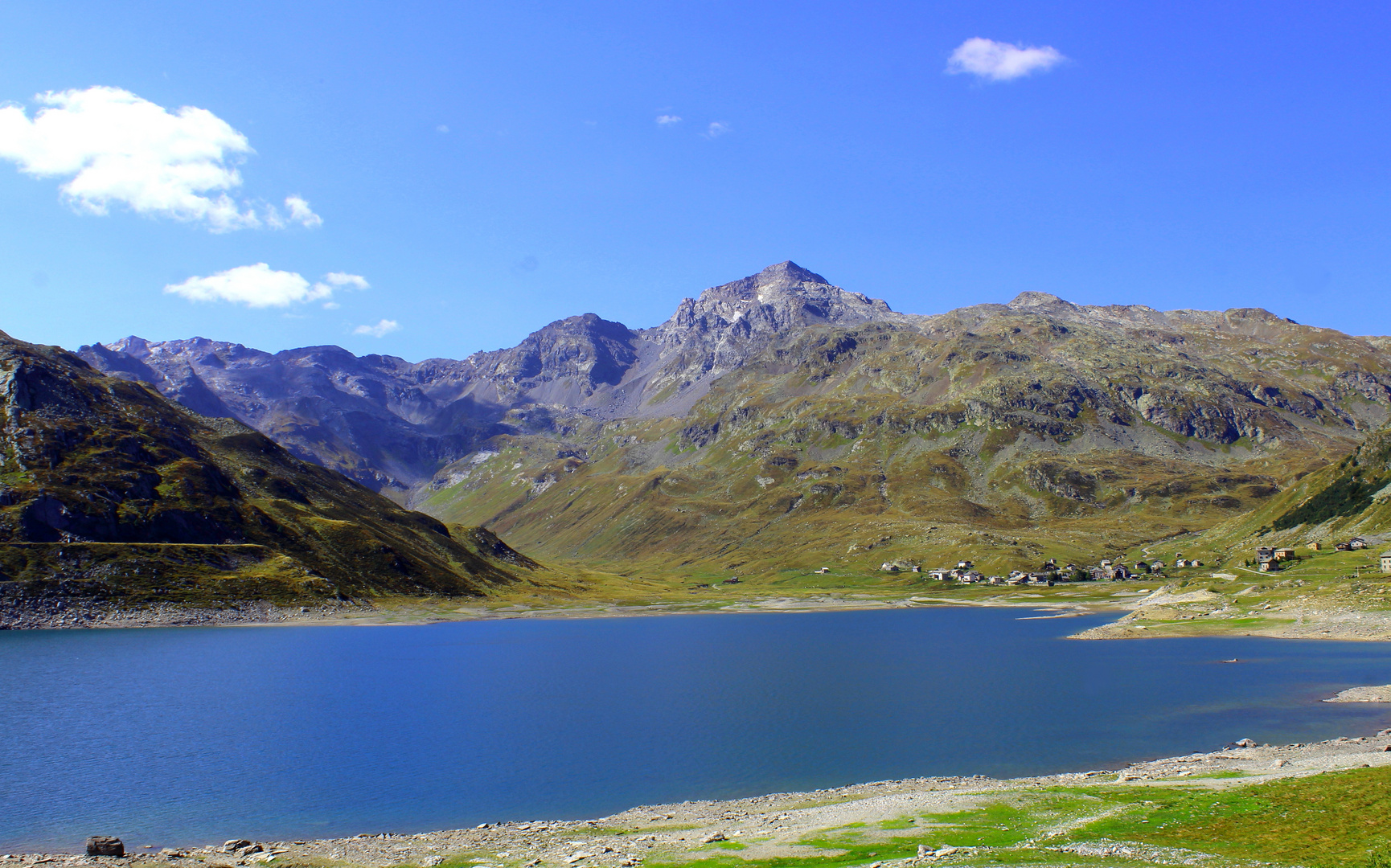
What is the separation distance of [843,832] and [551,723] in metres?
47.3

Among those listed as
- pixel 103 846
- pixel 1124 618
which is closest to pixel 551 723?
pixel 103 846

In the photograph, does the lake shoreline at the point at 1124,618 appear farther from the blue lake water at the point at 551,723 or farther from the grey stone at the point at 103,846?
the grey stone at the point at 103,846

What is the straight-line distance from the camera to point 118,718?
73750 mm

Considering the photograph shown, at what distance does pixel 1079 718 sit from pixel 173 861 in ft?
231

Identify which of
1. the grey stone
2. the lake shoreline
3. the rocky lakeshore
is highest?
the grey stone

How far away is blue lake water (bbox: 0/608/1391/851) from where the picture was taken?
166 feet

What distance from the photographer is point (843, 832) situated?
118ft

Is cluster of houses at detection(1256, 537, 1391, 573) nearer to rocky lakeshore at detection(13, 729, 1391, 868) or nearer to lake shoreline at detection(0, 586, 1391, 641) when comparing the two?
lake shoreline at detection(0, 586, 1391, 641)

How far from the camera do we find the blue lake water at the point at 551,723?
50469 millimetres

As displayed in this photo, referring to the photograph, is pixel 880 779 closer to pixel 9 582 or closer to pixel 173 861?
pixel 173 861

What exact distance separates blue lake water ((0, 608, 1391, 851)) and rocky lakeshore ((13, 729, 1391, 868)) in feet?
16.9

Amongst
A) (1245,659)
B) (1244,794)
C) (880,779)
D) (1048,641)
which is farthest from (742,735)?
(1048,641)

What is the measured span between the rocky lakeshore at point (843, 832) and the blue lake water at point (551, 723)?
5145mm

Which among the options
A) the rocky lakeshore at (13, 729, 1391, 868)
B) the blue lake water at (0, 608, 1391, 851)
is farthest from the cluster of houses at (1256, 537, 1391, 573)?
the rocky lakeshore at (13, 729, 1391, 868)
